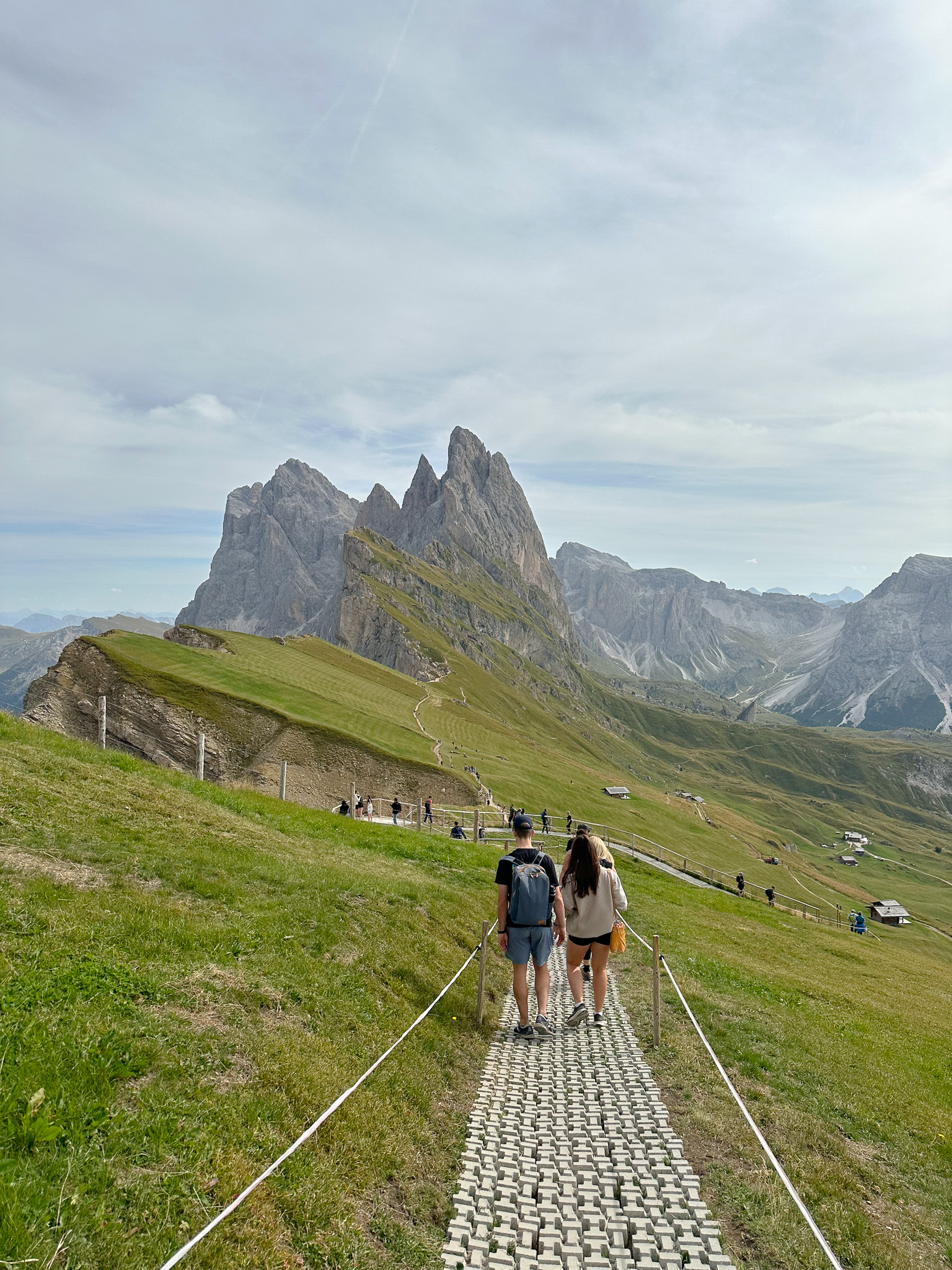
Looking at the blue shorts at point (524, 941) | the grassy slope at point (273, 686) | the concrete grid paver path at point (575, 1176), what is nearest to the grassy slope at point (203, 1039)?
the concrete grid paver path at point (575, 1176)

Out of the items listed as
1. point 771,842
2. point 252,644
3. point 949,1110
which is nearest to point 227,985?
point 949,1110

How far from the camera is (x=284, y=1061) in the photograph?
27.6 ft

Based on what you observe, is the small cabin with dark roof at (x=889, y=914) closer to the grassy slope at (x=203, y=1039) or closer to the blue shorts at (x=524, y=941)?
the blue shorts at (x=524, y=941)

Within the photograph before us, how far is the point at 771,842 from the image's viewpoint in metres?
156

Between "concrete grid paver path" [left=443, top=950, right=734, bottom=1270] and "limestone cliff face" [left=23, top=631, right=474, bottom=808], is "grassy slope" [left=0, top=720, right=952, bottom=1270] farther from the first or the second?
"limestone cliff face" [left=23, top=631, right=474, bottom=808]

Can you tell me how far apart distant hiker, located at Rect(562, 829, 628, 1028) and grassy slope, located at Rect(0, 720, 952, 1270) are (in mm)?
2047

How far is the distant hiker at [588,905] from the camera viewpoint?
41.8 feet

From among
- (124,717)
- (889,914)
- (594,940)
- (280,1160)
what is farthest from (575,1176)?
(889,914)

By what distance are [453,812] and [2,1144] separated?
4545cm

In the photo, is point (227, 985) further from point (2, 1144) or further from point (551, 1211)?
point (551, 1211)

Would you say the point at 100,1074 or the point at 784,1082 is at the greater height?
the point at 100,1074

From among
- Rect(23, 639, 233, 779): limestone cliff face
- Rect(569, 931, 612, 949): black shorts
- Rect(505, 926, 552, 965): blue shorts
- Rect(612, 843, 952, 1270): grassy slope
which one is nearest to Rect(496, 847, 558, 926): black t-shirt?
Rect(505, 926, 552, 965): blue shorts

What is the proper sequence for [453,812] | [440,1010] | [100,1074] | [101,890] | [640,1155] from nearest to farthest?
[100,1074], [640,1155], [101,890], [440,1010], [453,812]

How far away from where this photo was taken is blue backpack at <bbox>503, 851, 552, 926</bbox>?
12078 mm
